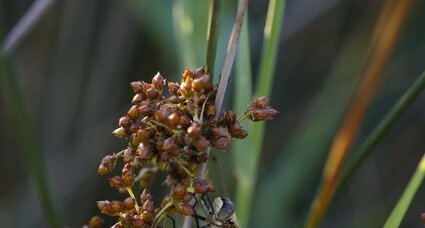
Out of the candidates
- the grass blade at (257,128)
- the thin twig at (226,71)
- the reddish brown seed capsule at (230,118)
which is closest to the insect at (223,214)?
the thin twig at (226,71)

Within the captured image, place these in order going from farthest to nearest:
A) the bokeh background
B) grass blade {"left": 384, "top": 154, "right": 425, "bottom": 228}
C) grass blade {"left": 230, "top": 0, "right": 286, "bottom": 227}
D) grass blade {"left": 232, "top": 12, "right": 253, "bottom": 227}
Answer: the bokeh background
grass blade {"left": 232, "top": 12, "right": 253, "bottom": 227}
grass blade {"left": 230, "top": 0, "right": 286, "bottom": 227}
grass blade {"left": 384, "top": 154, "right": 425, "bottom": 228}

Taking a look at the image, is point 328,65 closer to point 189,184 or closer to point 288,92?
point 288,92

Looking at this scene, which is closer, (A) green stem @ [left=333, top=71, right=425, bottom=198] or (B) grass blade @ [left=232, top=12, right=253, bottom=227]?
(A) green stem @ [left=333, top=71, right=425, bottom=198]

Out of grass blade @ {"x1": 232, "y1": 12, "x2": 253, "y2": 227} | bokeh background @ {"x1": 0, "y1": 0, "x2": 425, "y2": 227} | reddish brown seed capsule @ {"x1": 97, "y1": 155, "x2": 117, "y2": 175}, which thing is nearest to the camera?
reddish brown seed capsule @ {"x1": 97, "y1": 155, "x2": 117, "y2": 175}

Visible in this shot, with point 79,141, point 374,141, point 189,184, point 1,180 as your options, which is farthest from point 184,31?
point 1,180

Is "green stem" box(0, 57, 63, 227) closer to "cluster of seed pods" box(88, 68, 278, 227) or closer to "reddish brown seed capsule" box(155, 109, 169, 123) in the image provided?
"cluster of seed pods" box(88, 68, 278, 227)

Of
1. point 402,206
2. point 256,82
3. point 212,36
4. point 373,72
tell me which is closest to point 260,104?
point 212,36

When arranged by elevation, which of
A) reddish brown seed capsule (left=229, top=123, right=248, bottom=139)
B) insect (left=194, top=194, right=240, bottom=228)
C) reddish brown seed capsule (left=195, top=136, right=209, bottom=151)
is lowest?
insect (left=194, top=194, right=240, bottom=228)

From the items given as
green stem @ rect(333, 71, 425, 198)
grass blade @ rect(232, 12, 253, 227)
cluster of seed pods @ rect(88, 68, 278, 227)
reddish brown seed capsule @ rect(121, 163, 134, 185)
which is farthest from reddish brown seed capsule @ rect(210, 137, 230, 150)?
grass blade @ rect(232, 12, 253, 227)
